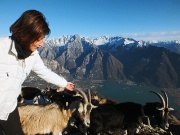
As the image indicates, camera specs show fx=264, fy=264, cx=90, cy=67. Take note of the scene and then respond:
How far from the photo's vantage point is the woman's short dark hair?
11.1ft

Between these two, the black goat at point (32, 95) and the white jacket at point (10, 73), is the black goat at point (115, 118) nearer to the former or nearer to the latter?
the black goat at point (32, 95)

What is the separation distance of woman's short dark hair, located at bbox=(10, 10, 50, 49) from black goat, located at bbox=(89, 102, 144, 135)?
10.0 metres

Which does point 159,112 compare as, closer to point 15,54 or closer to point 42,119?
point 42,119

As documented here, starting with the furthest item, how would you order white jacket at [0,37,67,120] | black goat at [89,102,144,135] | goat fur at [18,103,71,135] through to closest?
black goat at [89,102,144,135]
goat fur at [18,103,71,135]
white jacket at [0,37,67,120]

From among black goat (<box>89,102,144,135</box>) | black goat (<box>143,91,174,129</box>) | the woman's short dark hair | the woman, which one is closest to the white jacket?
the woman

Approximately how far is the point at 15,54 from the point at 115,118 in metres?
10.9

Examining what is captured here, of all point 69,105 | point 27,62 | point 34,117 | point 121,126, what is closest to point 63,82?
point 27,62

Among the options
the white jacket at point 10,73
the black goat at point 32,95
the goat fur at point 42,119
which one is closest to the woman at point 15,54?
the white jacket at point 10,73

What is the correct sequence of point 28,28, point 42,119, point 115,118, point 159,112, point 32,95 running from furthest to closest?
point 32,95 → point 159,112 → point 115,118 → point 42,119 → point 28,28

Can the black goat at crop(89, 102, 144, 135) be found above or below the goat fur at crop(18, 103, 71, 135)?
below

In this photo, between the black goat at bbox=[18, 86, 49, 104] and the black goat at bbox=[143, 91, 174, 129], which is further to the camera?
the black goat at bbox=[18, 86, 49, 104]

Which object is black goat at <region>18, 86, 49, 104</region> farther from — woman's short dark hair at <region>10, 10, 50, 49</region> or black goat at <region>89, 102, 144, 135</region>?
woman's short dark hair at <region>10, 10, 50, 49</region>

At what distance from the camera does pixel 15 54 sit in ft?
11.3

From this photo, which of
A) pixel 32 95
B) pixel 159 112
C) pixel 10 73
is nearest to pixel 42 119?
pixel 10 73
